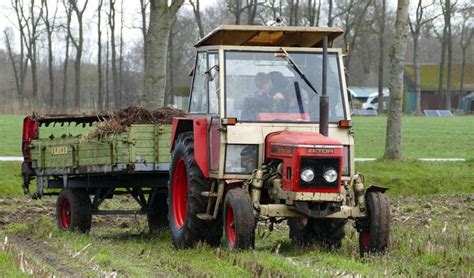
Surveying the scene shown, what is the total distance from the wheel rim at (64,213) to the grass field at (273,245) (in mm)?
186

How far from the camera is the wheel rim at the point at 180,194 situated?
11.3m

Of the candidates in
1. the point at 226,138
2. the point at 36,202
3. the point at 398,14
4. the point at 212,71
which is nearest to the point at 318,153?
the point at 226,138

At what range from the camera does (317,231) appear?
10.9 metres

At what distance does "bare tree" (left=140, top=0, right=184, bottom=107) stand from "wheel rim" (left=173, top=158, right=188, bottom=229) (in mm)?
10219

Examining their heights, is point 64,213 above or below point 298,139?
below

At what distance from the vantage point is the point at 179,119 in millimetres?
11188

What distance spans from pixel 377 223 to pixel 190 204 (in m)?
2.14

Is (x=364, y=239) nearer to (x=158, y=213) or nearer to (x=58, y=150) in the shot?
(x=158, y=213)

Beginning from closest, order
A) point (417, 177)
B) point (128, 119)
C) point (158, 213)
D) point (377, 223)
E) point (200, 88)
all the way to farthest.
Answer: point (377, 223) → point (200, 88) → point (128, 119) → point (158, 213) → point (417, 177)

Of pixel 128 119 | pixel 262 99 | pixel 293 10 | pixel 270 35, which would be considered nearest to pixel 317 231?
pixel 262 99

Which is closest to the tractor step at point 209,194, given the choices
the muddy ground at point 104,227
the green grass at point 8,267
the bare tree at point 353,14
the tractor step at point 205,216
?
the tractor step at point 205,216

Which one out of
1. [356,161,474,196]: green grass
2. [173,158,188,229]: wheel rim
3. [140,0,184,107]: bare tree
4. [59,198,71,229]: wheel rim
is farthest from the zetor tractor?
[140,0,184,107]: bare tree

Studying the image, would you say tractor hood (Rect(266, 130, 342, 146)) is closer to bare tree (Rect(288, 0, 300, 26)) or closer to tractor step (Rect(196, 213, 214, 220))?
tractor step (Rect(196, 213, 214, 220))

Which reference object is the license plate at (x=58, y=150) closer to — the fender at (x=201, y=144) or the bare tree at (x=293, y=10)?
the fender at (x=201, y=144)
